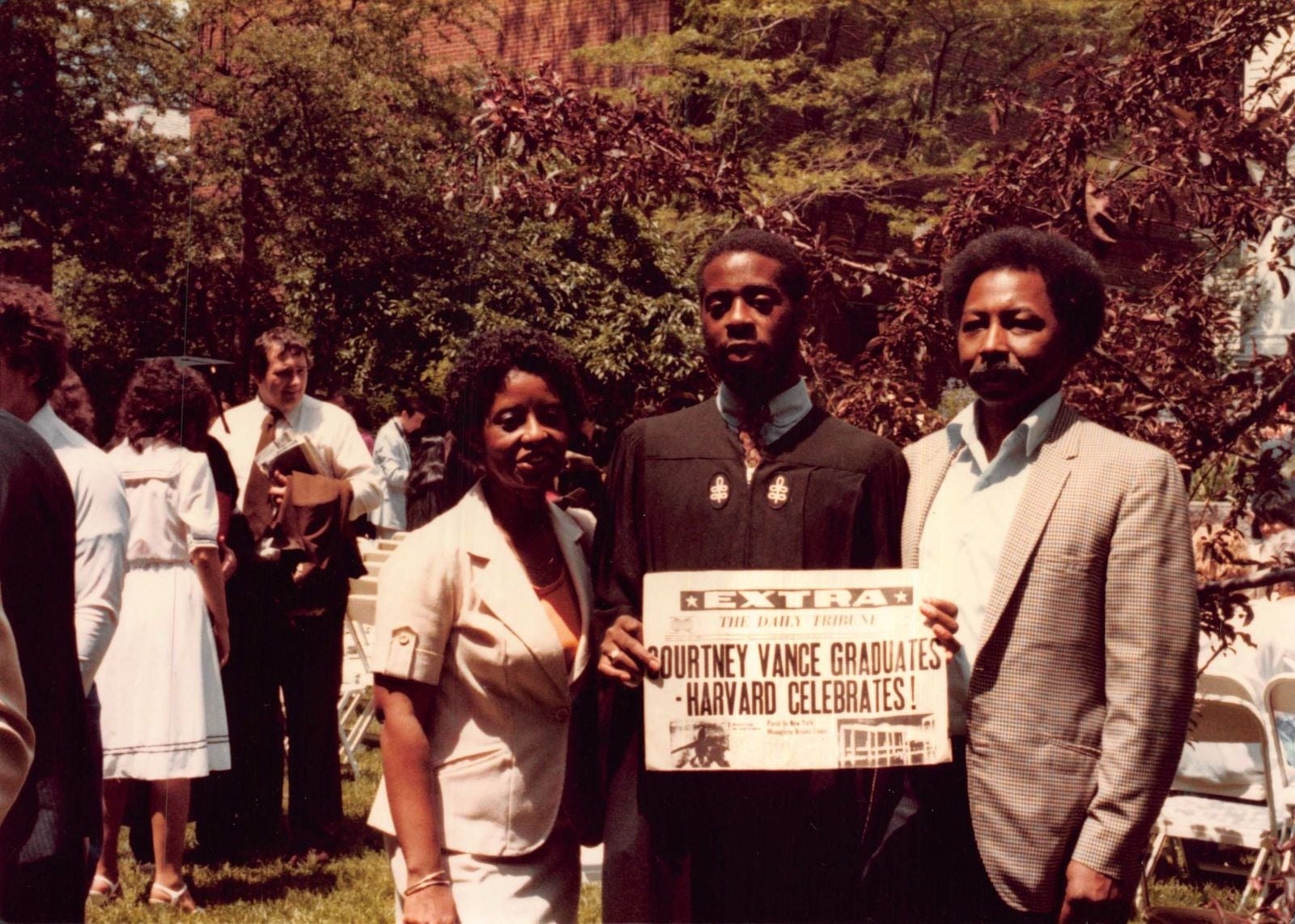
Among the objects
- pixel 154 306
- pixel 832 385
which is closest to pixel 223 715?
pixel 832 385

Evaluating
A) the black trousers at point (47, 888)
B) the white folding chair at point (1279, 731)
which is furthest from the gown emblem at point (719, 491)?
the white folding chair at point (1279, 731)

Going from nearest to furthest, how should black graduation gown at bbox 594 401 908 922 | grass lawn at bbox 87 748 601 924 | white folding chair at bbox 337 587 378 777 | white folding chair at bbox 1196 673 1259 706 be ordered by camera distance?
black graduation gown at bbox 594 401 908 922 → grass lawn at bbox 87 748 601 924 → white folding chair at bbox 1196 673 1259 706 → white folding chair at bbox 337 587 378 777

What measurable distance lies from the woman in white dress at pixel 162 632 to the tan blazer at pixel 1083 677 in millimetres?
4219

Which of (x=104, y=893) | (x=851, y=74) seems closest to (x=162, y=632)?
(x=104, y=893)

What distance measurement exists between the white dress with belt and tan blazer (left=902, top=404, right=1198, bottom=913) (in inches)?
166

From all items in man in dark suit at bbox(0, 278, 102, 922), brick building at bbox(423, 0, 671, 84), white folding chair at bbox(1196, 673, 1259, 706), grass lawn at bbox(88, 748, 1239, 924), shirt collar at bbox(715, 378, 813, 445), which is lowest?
grass lawn at bbox(88, 748, 1239, 924)

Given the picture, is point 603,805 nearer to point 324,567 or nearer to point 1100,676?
point 1100,676

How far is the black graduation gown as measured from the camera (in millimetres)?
3068

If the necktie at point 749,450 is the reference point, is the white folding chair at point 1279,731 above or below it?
below

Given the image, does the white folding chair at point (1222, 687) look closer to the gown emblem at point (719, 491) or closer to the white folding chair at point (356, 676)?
the white folding chair at point (356, 676)

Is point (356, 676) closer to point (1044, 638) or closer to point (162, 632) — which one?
point (162, 632)

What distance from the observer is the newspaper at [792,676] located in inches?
119

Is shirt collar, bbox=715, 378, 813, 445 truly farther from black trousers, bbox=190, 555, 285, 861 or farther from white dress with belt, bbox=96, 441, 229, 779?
black trousers, bbox=190, 555, 285, 861

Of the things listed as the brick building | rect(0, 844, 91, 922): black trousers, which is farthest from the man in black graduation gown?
the brick building
